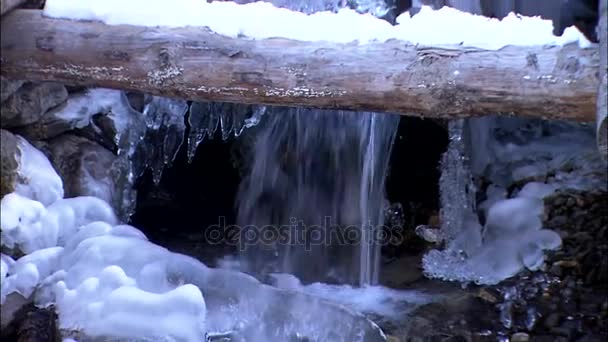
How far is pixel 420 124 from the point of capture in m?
4.76

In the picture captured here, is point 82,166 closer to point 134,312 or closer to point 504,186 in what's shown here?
point 134,312

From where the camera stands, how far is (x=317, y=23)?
123 inches

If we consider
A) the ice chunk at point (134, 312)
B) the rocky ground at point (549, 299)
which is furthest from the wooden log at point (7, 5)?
the rocky ground at point (549, 299)

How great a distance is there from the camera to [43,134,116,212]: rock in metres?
3.75

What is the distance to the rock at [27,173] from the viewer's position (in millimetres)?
3309

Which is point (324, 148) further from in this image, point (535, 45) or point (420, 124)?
point (535, 45)

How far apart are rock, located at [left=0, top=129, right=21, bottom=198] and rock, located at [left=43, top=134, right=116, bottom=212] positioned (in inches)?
13.6

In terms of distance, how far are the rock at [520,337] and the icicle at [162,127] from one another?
188 centimetres

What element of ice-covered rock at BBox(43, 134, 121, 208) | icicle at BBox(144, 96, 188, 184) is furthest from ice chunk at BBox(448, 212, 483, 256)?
ice-covered rock at BBox(43, 134, 121, 208)

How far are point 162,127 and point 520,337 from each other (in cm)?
198

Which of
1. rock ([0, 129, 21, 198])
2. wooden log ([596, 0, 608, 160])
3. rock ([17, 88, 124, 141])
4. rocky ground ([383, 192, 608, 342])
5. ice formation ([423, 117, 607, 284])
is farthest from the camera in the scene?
ice formation ([423, 117, 607, 284])

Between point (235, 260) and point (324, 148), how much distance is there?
76 cm

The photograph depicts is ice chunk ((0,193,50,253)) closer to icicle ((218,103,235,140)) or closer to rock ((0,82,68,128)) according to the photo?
rock ((0,82,68,128))

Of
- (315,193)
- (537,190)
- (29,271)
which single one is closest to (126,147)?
(29,271)
